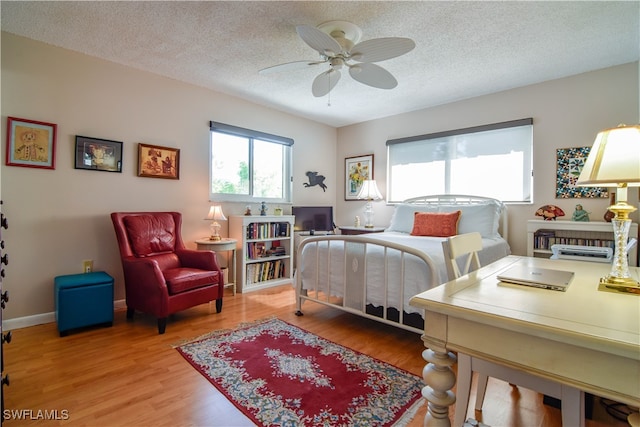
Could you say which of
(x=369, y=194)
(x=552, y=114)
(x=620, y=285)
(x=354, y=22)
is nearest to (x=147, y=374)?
(x=620, y=285)

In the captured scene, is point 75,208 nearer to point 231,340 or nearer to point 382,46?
point 231,340

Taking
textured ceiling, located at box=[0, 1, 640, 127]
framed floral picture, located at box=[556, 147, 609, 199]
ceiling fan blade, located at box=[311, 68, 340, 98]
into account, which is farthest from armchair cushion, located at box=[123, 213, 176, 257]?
framed floral picture, located at box=[556, 147, 609, 199]

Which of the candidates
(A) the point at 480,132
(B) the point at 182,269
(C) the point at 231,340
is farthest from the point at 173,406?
(A) the point at 480,132

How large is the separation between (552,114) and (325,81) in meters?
2.65

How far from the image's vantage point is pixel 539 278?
1.10 m

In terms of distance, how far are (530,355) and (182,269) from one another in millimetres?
2779

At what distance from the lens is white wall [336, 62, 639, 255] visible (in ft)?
10.0

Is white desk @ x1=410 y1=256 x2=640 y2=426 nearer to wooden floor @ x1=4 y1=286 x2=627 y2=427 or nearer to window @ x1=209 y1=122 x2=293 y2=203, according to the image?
wooden floor @ x1=4 y1=286 x2=627 y2=427

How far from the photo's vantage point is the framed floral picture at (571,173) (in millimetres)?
3195

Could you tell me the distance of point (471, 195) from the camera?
396cm

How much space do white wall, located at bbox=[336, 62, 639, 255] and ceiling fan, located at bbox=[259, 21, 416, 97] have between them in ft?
6.59

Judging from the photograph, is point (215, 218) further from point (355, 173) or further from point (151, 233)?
point (355, 173)

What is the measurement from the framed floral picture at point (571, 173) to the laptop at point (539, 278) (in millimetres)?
2652

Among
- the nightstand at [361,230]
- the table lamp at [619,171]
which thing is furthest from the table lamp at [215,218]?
the table lamp at [619,171]
